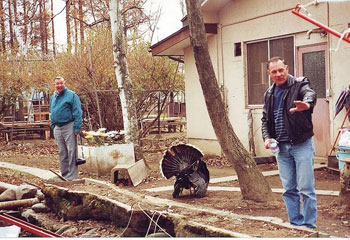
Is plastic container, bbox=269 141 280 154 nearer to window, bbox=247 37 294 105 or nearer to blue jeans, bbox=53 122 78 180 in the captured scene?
blue jeans, bbox=53 122 78 180

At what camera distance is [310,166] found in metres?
5.27

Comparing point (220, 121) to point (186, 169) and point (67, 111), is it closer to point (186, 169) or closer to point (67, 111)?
point (186, 169)

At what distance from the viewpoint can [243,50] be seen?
12680 millimetres

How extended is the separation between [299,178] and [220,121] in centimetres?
265

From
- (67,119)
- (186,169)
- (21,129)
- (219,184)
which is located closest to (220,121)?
(186,169)

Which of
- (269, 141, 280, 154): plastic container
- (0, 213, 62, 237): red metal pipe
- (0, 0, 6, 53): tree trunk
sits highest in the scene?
(0, 0, 6, 53): tree trunk

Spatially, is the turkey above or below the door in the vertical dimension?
below

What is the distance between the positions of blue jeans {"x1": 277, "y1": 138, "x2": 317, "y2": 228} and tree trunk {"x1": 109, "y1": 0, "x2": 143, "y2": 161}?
6.74m

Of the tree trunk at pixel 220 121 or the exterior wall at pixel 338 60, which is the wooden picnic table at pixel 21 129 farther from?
the tree trunk at pixel 220 121

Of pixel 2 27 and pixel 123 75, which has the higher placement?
pixel 2 27

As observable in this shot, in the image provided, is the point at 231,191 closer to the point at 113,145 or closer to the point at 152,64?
the point at 113,145

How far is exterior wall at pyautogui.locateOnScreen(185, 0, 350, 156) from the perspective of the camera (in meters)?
10.3

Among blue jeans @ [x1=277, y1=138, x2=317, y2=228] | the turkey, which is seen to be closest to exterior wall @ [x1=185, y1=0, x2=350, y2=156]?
the turkey

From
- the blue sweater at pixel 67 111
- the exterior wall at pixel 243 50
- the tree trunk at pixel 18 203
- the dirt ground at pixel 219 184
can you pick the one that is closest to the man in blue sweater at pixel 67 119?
the blue sweater at pixel 67 111
